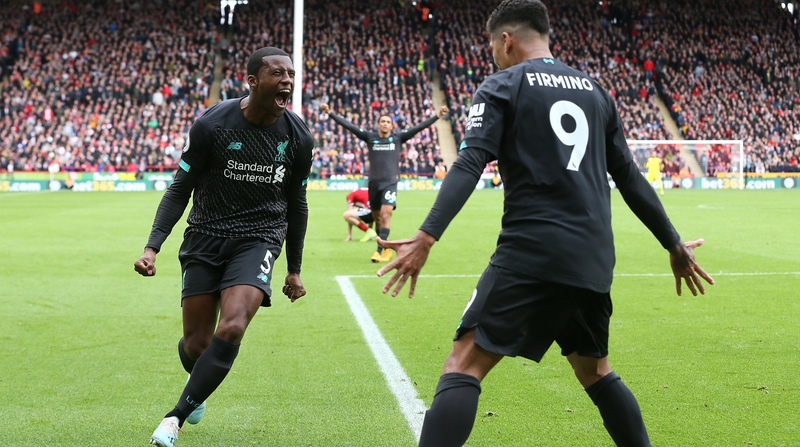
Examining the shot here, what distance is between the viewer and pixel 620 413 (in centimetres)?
358

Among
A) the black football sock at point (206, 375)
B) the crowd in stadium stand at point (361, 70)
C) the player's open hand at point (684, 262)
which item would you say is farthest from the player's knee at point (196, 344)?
the crowd in stadium stand at point (361, 70)

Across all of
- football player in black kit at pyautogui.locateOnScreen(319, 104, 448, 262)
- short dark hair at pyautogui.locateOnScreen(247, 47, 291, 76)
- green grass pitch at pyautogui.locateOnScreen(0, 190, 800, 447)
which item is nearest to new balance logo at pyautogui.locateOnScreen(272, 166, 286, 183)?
short dark hair at pyautogui.locateOnScreen(247, 47, 291, 76)

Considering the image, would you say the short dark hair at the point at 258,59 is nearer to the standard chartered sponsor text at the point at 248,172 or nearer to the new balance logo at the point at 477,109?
the standard chartered sponsor text at the point at 248,172

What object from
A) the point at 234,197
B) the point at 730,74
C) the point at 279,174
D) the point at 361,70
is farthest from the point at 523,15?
the point at 730,74

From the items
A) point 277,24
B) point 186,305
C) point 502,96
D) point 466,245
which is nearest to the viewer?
point 502,96

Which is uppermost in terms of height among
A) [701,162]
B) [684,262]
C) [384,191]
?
[684,262]

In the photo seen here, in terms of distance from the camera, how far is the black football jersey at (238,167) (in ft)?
15.6

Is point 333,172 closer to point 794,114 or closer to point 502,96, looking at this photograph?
point 794,114

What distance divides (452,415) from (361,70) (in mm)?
43859

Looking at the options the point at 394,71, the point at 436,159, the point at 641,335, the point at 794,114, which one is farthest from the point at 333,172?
the point at 641,335

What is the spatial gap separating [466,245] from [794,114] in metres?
37.4

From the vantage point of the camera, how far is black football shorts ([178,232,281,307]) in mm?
4691

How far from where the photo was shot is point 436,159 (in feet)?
135

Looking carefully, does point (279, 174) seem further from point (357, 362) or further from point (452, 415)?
point (452, 415)
